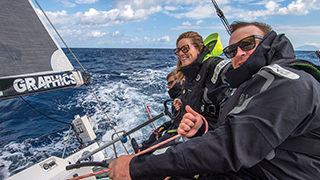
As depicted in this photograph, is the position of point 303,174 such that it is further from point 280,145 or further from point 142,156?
point 142,156

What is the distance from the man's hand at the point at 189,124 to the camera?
1.11 metres

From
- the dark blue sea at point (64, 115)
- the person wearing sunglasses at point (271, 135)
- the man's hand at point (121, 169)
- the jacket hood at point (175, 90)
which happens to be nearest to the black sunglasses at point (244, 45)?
the person wearing sunglasses at point (271, 135)

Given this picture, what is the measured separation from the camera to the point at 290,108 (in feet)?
2.23

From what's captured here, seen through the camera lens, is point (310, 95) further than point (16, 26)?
No

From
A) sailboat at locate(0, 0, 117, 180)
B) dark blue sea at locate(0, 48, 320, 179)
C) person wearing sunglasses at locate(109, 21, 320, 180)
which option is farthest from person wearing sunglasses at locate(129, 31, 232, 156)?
dark blue sea at locate(0, 48, 320, 179)

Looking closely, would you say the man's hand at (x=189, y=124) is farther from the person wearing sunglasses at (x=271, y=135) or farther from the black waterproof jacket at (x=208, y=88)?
the black waterproof jacket at (x=208, y=88)

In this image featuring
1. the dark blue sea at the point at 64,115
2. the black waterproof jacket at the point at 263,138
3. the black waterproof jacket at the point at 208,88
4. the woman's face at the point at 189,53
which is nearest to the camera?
the black waterproof jacket at the point at 263,138

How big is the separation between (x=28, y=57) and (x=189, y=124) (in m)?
2.47

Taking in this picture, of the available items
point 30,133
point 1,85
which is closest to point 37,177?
point 1,85

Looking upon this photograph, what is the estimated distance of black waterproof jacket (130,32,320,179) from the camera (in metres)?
0.69

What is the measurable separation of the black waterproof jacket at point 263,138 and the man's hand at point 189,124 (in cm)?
26

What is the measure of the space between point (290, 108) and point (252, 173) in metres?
0.41

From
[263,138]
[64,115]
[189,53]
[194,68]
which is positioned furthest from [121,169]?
[64,115]

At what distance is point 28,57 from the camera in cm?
241
